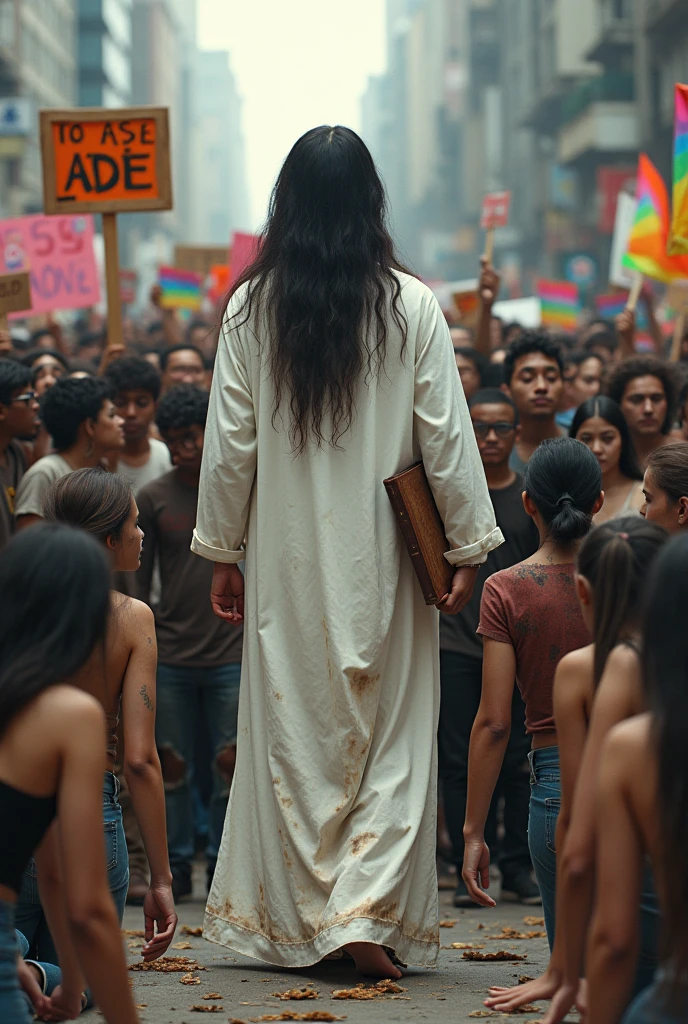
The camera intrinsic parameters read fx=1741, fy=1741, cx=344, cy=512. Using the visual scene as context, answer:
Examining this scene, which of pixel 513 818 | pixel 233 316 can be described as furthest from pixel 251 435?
pixel 513 818

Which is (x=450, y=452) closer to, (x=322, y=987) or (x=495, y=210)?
(x=322, y=987)

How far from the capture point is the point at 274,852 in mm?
4984

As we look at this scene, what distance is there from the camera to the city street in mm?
4328

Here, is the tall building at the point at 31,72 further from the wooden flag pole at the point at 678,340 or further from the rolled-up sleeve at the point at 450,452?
the rolled-up sleeve at the point at 450,452

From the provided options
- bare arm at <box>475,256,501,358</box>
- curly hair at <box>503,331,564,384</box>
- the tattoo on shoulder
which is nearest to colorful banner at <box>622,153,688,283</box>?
bare arm at <box>475,256,501,358</box>

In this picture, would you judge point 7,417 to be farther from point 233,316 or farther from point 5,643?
point 5,643

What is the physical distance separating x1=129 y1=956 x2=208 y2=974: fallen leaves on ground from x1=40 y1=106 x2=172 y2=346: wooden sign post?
4705mm

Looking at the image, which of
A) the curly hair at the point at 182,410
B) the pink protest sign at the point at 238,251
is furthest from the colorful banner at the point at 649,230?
the curly hair at the point at 182,410

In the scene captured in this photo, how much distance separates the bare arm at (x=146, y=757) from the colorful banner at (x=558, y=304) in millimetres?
14271

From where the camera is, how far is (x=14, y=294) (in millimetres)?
9570

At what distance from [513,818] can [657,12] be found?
38.9 meters

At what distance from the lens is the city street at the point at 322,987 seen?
4.33 m

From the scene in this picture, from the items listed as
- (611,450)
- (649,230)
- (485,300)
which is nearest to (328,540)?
(611,450)

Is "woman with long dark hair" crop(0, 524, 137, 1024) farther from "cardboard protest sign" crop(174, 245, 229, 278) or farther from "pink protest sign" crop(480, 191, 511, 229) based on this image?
"cardboard protest sign" crop(174, 245, 229, 278)
